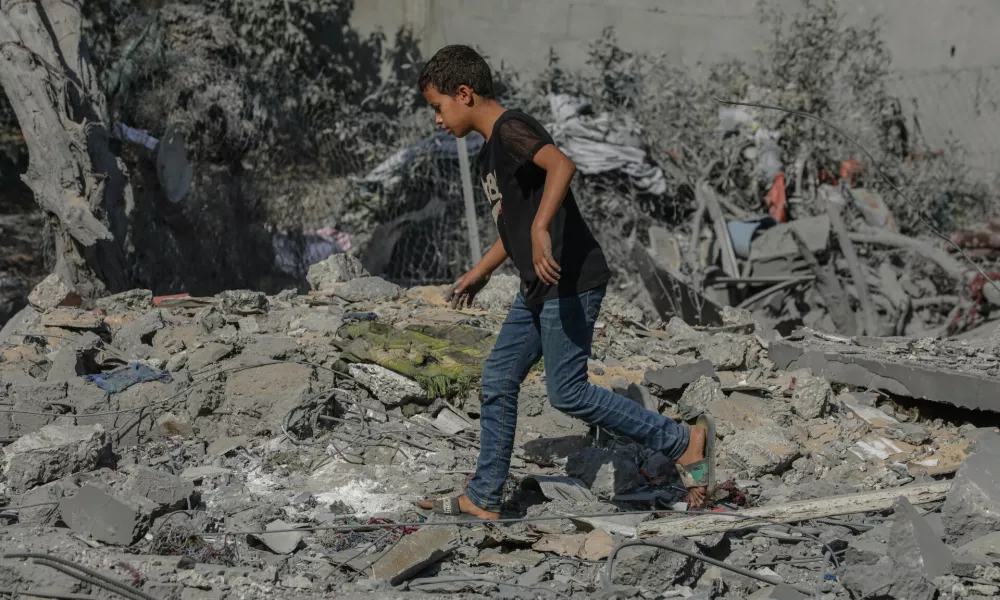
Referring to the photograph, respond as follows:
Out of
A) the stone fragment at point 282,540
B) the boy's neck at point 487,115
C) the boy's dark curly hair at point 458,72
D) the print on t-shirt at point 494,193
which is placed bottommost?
the stone fragment at point 282,540

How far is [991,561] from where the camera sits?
3.04m

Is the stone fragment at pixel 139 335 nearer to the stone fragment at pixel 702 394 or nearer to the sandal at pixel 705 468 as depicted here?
the stone fragment at pixel 702 394

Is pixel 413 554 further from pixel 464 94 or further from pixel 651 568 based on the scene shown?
pixel 464 94

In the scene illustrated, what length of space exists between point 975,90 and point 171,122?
9.27 metres

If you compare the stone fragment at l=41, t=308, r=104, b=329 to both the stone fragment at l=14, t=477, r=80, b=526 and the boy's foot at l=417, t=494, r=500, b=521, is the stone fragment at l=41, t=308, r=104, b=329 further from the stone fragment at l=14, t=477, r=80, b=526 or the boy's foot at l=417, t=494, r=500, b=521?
the boy's foot at l=417, t=494, r=500, b=521

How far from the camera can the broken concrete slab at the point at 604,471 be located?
3.93 m

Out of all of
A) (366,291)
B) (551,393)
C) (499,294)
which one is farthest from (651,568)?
(366,291)

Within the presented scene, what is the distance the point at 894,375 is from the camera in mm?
4922

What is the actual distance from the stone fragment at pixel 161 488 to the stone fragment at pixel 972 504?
261 cm

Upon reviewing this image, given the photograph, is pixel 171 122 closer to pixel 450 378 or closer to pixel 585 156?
pixel 585 156

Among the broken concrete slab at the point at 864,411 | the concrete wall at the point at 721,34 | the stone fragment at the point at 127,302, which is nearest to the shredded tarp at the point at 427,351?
the stone fragment at the point at 127,302

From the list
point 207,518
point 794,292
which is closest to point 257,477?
point 207,518

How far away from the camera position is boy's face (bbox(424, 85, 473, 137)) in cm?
337

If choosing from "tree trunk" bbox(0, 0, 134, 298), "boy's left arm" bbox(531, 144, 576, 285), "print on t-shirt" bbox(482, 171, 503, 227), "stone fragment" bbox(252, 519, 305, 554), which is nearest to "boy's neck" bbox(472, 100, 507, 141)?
"print on t-shirt" bbox(482, 171, 503, 227)
